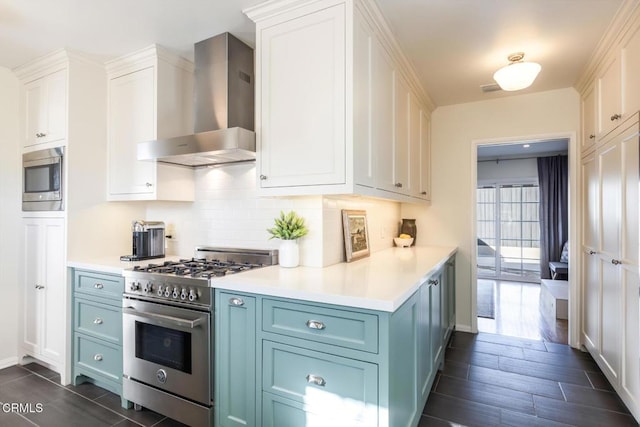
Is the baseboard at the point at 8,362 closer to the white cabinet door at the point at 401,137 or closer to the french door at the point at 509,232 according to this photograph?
the white cabinet door at the point at 401,137

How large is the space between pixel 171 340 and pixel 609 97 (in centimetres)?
348

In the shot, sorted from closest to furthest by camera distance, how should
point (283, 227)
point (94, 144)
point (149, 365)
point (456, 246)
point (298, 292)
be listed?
point (298, 292) < point (149, 365) < point (283, 227) < point (94, 144) < point (456, 246)

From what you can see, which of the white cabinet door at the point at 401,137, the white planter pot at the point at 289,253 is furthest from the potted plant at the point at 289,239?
the white cabinet door at the point at 401,137

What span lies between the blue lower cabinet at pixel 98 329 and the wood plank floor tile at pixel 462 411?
209 centimetres

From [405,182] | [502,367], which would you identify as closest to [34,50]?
[405,182]

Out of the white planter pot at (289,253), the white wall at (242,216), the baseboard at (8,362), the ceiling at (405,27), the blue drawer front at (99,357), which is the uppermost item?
the ceiling at (405,27)

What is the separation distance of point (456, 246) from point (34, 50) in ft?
14.1

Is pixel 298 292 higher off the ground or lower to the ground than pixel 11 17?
lower

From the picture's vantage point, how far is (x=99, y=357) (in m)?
2.36

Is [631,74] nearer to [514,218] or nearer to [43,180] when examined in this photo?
[43,180]

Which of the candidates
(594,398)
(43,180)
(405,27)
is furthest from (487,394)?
(43,180)

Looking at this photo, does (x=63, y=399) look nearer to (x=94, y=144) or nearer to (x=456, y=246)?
(x=94, y=144)

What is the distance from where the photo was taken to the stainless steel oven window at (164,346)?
76.2 inches

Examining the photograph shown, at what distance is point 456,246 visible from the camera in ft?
12.3
